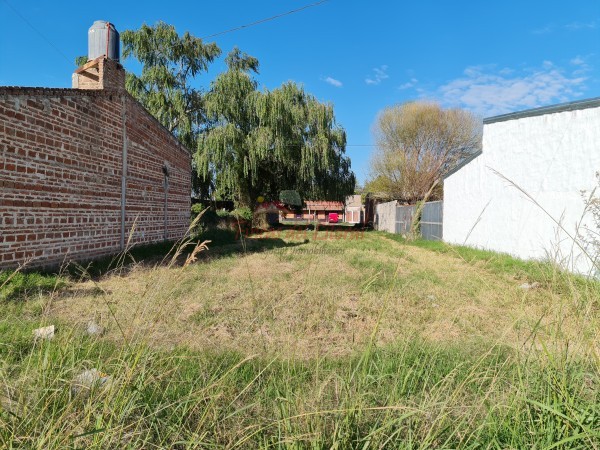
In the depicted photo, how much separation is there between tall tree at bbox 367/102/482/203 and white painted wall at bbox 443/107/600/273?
1615cm

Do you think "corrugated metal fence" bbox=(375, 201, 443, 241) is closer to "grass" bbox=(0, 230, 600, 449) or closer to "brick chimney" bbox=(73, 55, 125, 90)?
"grass" bbox=(0, 230, 600, 449)

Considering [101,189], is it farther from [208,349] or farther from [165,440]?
[165,440]

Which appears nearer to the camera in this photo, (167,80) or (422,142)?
(167,80)

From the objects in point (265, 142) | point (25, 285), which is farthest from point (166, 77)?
point (25, 285)

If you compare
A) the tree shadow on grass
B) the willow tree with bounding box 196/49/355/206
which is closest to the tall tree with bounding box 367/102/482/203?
the willow tree with bounding box 196/49/355/206

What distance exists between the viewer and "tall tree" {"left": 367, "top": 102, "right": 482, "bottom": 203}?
2620cm

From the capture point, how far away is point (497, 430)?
1.55m

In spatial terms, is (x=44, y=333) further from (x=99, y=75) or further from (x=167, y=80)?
(x=167, y=80)

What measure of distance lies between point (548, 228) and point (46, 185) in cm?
1000

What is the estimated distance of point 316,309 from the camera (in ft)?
13.5

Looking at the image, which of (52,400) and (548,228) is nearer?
(52,400)

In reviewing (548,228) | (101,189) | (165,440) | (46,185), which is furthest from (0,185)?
(548,228)

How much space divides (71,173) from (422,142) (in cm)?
2482

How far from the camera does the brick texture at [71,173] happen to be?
5430mm
